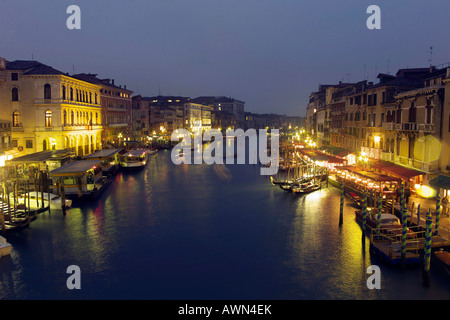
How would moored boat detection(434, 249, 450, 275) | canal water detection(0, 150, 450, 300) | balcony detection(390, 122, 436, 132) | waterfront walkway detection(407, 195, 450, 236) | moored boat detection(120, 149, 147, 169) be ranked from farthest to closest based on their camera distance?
moored boat detection(120, 149, 147, 169), balcony detection(390, 122, 436, 132), waterfront walkway detection(407, 195, 450, 236), moored boat detection(434, 249, 450, 275), canal water detection(0, 150, 450, 300)

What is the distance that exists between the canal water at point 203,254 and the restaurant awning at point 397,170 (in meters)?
3.88

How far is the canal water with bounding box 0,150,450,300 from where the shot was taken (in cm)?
1359

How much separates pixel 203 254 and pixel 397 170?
51.0ft

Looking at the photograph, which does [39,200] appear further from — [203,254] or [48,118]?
[48,118]

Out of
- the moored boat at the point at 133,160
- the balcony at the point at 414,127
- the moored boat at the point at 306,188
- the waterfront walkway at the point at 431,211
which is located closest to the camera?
the waterfront walkway at the point at 431,211

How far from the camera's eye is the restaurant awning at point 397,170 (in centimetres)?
2307

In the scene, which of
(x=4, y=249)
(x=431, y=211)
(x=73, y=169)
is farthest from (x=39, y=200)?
(x=431, y=211)

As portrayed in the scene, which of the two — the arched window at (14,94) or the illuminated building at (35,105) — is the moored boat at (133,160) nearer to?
the illuminated building at (35,105)

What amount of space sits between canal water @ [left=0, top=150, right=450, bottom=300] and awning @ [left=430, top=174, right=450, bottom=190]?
15.7ft

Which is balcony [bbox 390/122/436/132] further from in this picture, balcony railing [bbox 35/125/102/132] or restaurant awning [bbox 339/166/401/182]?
balcony railing [bbox 35/125/102/132]

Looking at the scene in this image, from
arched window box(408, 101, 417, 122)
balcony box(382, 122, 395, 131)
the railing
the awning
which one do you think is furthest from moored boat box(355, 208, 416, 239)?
balcony box(382, 122, 395, 131)

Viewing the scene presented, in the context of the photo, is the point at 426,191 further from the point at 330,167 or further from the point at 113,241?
the point at 113,241

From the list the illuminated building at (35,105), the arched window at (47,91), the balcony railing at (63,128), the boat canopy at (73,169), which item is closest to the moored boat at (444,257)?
the boat canopy at (73,169)

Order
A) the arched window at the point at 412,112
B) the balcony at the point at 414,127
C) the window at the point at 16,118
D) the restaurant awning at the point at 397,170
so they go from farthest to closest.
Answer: the window at the point at 16,118 < the arched window at the point at 412,112 < the restaurant awning at the point at 397,170 < the balcony at the point at 414,127
